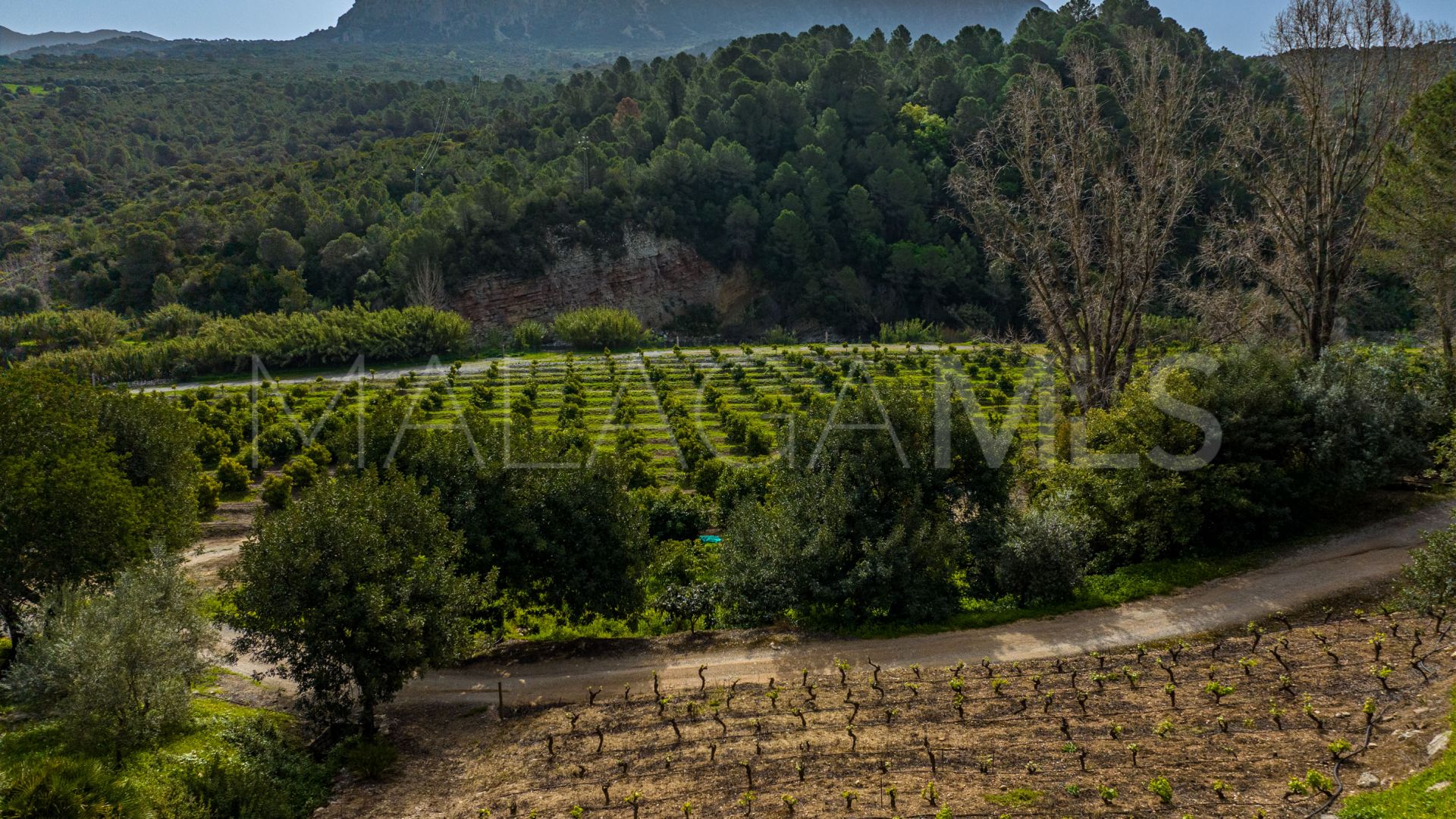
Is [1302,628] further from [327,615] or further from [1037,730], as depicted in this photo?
[327,615]

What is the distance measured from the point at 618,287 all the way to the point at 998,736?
216 ft

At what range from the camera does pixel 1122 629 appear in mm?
18031

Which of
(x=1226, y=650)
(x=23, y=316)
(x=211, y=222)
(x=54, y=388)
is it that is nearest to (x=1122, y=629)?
(x=1226, y=650)

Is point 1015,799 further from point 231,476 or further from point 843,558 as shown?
point 231,476

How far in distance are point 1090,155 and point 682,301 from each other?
51367mm

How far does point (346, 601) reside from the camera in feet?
47.7

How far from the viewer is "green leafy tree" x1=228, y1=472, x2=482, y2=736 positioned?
14578 mm

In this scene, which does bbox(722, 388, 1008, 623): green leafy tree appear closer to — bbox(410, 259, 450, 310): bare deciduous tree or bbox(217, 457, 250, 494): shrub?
bbox(217, 457, 250, 494): shrub

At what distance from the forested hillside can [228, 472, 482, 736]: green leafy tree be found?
5633cm

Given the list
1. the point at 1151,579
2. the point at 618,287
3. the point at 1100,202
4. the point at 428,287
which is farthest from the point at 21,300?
the point at 1151,579

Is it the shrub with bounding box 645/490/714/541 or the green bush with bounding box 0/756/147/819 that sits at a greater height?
the green bush with bounding box 0/756/147/819

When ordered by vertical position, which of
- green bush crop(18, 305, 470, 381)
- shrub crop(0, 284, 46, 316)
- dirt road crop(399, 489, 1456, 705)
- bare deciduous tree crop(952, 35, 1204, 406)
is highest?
bare deciduous tree crop(952, 35, 1204, 406)

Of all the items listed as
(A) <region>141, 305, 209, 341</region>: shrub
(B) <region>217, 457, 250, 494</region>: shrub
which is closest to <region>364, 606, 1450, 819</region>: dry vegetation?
(B) <region>217, 457, 250, 494</region>: shrub

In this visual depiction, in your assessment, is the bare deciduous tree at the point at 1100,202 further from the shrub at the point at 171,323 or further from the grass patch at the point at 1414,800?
the shrub at the point at 171,323
